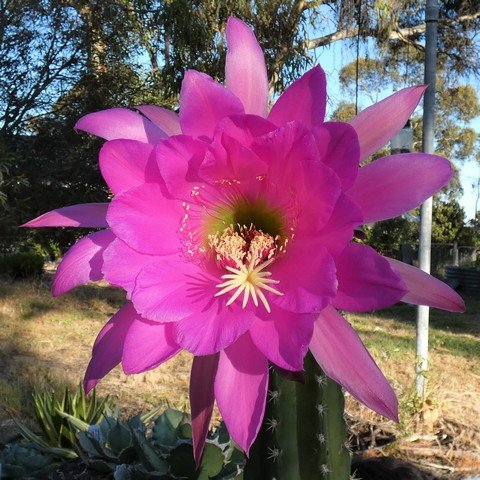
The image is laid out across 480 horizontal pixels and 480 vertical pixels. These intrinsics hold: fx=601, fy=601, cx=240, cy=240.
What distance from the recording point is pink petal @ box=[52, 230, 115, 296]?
60cm

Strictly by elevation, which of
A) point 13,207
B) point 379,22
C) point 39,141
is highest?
point 379,22

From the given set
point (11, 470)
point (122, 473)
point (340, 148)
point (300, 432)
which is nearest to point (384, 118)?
point (340, 148)

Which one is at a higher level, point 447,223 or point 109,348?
point 447,223

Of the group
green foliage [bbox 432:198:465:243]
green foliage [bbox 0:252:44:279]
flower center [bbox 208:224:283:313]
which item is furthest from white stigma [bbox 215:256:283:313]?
green foliage [bbox 432:198:465:243]

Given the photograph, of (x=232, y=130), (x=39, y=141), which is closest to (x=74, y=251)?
(x=232, y=130)

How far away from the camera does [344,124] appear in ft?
1.80

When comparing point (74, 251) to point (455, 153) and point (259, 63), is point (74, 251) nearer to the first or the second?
point (259, 63)

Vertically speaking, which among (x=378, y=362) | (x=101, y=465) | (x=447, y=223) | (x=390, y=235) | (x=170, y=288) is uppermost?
(x=447, y=223)

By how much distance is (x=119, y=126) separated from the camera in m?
0.62

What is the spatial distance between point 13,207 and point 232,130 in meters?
7.06

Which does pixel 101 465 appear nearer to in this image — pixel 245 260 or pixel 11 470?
pixel 11 470

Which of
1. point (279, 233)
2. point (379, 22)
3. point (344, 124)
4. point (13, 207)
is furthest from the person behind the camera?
point (379, 22)

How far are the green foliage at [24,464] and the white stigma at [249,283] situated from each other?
1.20 m

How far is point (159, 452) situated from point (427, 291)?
0.96 metres
